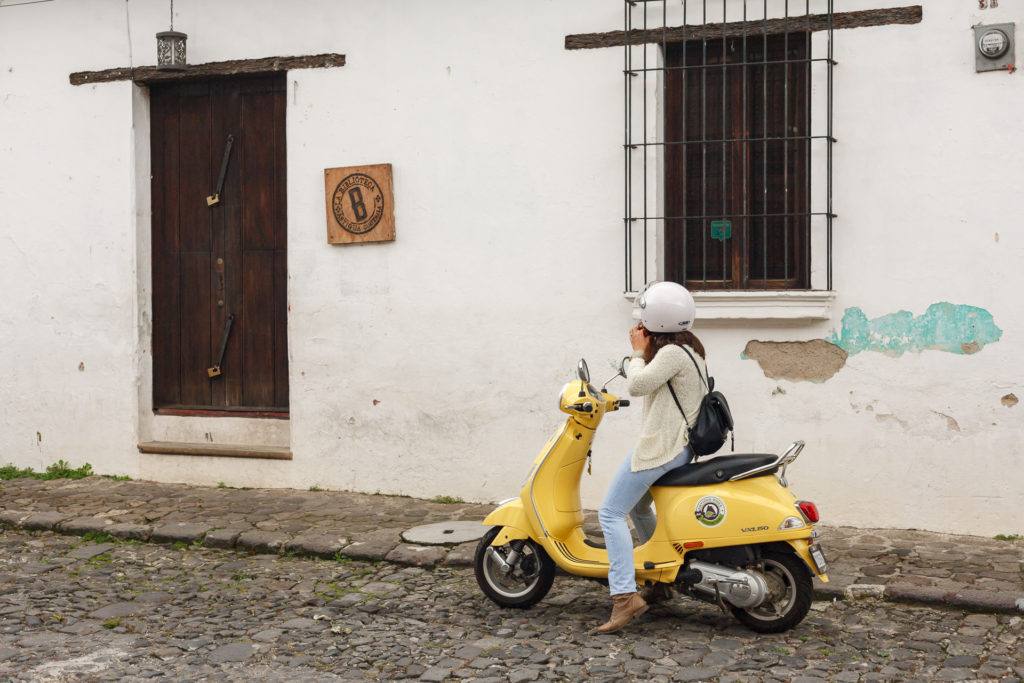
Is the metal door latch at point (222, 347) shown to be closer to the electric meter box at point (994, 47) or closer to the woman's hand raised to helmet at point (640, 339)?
the woman's hand raised to helmet at point (640, 339)

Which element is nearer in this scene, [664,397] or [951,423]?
[664,397]

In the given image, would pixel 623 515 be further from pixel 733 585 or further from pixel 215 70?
pixel 215 70

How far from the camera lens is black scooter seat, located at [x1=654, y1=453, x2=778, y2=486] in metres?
5.67

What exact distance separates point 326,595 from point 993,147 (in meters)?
4.54

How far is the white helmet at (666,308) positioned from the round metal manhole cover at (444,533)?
2.25 metres

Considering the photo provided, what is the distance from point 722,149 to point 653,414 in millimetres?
2807

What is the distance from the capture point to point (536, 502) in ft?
19.8

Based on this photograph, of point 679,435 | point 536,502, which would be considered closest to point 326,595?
point 536,502

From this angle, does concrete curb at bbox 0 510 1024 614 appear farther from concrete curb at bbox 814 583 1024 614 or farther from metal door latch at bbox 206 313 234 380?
metal door latch at bbox 206 313 234 380

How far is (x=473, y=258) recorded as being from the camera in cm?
858

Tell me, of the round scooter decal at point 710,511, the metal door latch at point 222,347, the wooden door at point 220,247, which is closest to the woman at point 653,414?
the round scooter decal at point 710,511

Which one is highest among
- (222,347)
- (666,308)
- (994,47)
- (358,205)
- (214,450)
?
(994,47)

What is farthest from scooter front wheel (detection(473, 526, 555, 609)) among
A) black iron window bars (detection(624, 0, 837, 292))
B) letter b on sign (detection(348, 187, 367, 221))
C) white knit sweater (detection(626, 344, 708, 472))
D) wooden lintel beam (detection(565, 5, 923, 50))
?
wooden lintel beam (detection(565, 5, 923, 50))

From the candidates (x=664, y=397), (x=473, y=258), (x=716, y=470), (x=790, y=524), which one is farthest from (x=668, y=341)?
(x=473, y=258)
